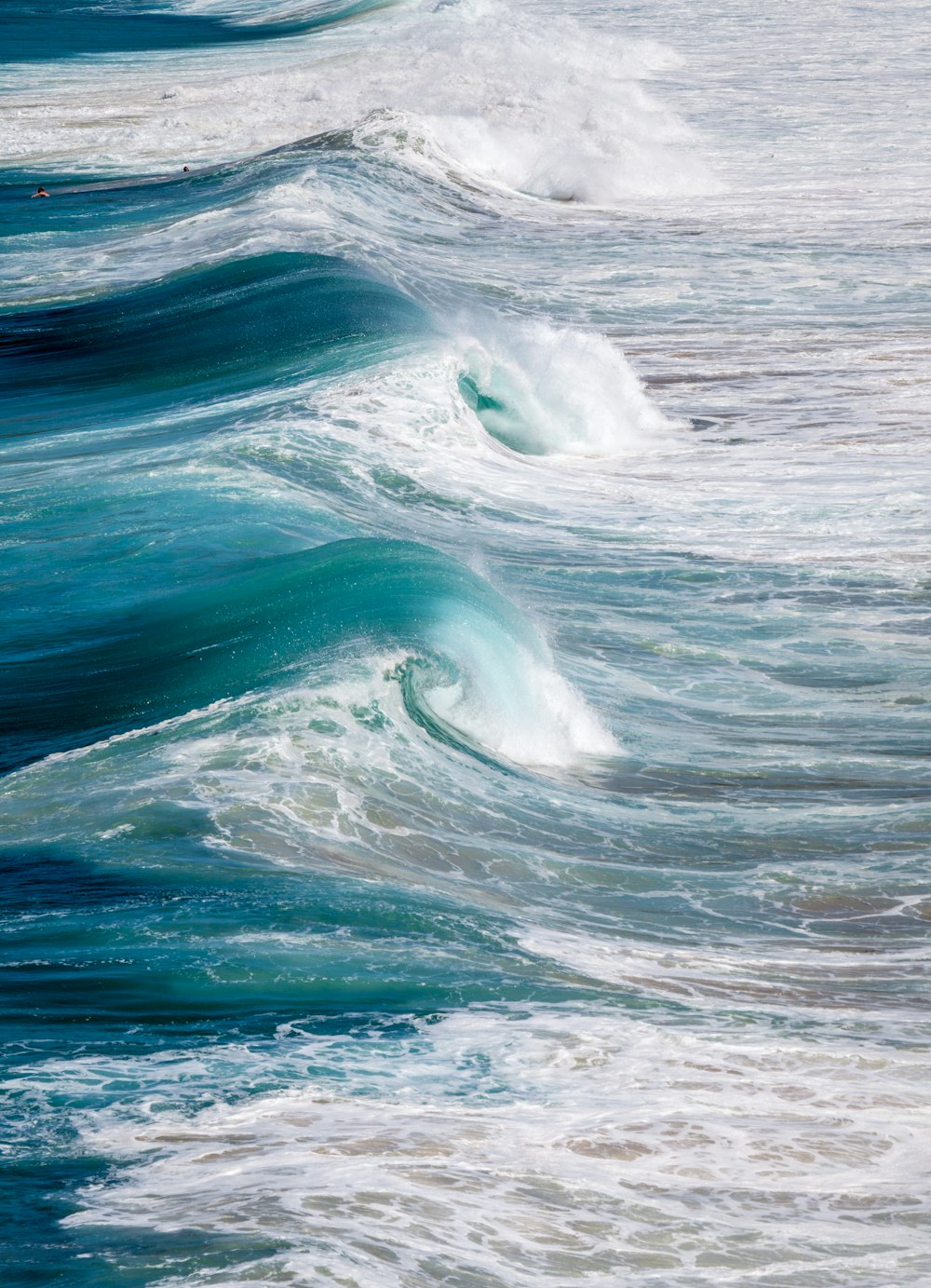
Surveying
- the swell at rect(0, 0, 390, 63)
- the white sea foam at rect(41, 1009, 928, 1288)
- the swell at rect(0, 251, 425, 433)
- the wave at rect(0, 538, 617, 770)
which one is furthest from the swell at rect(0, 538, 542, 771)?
the swell at rect(0, 0, 390, 63)

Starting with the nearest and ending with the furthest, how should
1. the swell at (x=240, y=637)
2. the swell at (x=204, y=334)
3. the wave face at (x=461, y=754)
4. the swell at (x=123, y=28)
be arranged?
the wave face at (x=461, y=754), the swell at (x=240, y=637), the swell at (x=204, y=334), the swell at (x=123, y=28)

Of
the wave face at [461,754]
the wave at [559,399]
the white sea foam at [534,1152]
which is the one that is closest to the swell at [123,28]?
the wave face at [461,754]

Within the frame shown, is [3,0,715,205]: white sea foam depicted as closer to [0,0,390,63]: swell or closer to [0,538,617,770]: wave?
[0,0,390,63]: swell

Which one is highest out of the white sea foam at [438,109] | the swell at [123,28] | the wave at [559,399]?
the swell at [123,28]

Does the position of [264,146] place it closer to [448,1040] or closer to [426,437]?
[426,437]

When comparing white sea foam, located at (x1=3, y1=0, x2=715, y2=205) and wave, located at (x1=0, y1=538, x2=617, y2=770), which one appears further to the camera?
white sea foam, located at (x1=3, y1=0, x2=715, y2=205)

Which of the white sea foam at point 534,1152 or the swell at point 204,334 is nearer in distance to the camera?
the white sea foam at point 534,1152

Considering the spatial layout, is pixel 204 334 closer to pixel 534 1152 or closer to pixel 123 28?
pixel 534 1152

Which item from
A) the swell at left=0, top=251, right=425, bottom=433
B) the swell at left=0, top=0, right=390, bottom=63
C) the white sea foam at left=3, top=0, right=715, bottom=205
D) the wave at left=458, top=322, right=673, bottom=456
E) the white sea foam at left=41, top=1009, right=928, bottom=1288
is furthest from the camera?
the swell at left=0, top=0, right=390, bottom=63

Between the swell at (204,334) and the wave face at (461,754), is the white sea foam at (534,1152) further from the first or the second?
the swell at (204,334)
